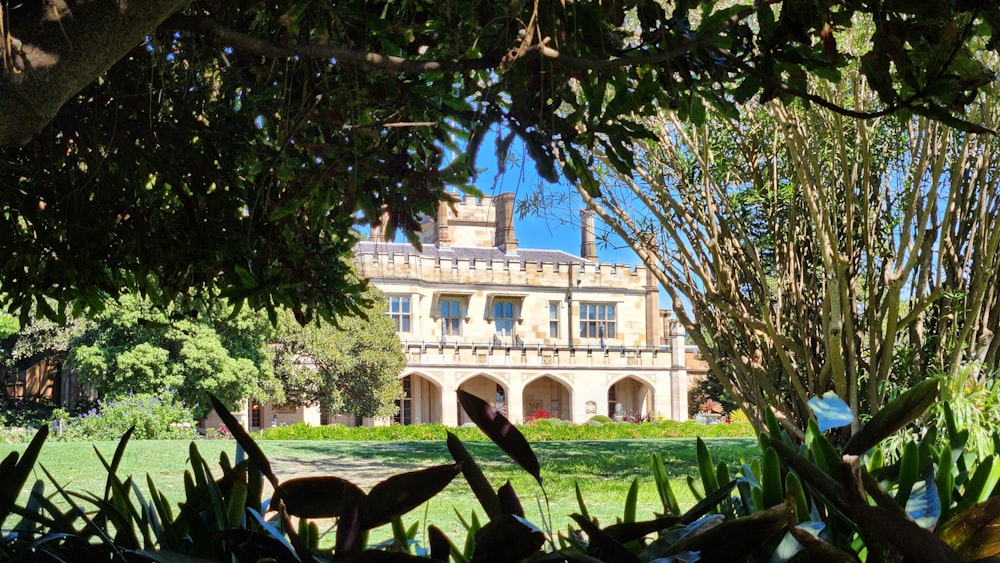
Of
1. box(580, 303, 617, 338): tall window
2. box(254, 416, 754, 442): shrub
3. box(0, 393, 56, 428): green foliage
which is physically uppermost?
box(580, 303, 617, 338): tall window

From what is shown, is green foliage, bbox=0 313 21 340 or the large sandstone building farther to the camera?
the large sandstone building

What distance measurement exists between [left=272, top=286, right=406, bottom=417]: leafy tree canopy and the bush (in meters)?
9.05

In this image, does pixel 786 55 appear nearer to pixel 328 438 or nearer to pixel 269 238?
pixel 269 238

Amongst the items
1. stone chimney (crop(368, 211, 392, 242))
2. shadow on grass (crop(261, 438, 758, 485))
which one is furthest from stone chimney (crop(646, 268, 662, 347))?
stone chimney (crop(368, 211, 392, 242))

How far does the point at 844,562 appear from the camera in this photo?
0.89 metres

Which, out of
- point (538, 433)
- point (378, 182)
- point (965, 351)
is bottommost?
point (538, 433)

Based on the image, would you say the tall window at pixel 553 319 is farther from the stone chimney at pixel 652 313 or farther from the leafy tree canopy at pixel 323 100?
the leafy tree canopy at pixel 323 100

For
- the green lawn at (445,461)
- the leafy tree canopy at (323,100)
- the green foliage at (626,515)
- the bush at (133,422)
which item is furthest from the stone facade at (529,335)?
the green foliage at (626,515)

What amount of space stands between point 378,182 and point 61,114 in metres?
0.95

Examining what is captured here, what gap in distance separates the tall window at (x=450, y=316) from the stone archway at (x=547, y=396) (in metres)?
3.85

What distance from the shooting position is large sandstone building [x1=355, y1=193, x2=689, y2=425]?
33688 millimetres

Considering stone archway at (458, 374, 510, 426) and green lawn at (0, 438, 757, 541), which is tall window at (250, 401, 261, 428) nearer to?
stone archway at (458, 374, 510, 426)

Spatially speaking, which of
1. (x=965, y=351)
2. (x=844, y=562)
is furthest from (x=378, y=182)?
(x=965, y=351)

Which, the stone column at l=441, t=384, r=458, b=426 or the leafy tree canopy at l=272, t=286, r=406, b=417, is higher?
the leafy tree canopy at l=272, t=286, r=406, b=417
